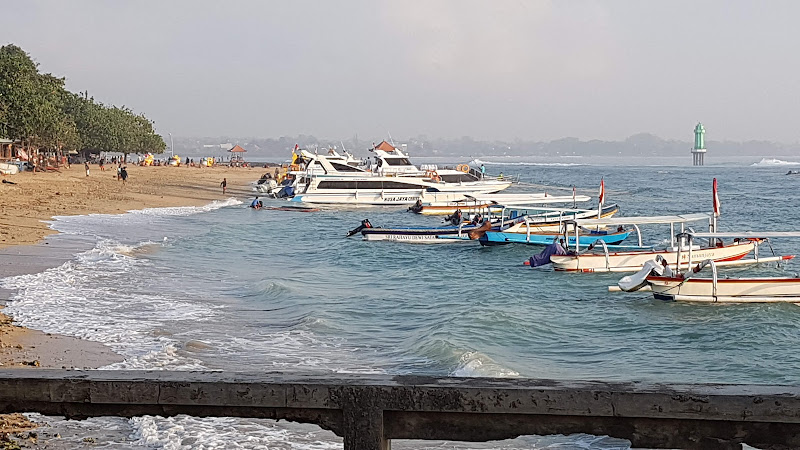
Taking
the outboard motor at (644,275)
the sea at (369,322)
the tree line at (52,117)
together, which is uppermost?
the tree line at (52,117)

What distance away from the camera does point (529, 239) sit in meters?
31.3

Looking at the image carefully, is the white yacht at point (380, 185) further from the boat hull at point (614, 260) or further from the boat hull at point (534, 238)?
the boat hull at point (614, 260)

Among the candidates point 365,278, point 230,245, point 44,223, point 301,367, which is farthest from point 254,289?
point 44,223

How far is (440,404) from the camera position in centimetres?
330

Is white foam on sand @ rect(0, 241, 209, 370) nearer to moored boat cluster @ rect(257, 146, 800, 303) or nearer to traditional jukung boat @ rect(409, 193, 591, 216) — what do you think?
moored boat cluster @ rect(257, 146, 800, 303)

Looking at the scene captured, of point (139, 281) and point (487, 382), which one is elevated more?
point (487, 382)

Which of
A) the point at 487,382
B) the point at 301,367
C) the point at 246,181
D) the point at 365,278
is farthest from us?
the point at 246,181

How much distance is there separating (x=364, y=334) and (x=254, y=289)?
20.8ft

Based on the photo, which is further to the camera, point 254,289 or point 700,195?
point 700,195

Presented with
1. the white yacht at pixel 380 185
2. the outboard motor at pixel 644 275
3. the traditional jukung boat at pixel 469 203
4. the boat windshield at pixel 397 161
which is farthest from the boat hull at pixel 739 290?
the boat windshield at pixel 397 161

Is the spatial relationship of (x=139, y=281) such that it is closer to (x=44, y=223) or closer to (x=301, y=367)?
(x=301, y=367)

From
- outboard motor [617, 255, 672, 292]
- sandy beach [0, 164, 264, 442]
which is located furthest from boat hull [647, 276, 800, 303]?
sandy beach [0, 164, 264, 442]

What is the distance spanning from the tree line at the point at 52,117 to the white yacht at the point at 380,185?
2071 centimetres

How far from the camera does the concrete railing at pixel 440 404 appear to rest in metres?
3.21
